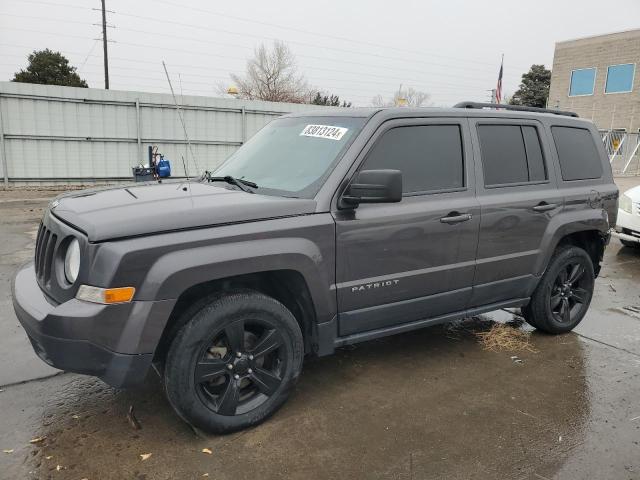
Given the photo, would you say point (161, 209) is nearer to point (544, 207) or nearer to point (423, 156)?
point (423, 156)

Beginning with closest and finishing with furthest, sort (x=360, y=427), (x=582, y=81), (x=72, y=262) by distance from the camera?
(x=72, y=262)
(x=360, y=427)
(x=582, y=81)

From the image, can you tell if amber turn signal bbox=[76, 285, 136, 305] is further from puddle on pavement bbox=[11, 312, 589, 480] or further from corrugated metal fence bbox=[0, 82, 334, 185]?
corrugated metal fence bbox=[0, 82, 334, 185]

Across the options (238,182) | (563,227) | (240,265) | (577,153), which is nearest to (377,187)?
(240,265)

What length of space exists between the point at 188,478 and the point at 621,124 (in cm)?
3633

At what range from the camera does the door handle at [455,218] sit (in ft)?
11.8

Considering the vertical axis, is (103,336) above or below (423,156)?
below

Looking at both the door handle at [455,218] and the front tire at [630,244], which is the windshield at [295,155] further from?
the front tire at [630,244]

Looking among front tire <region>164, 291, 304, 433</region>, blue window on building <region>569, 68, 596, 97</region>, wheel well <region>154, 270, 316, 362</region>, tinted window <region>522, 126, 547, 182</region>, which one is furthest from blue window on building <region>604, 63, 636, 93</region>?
front tire <region>164, 291, 304, 433</region>

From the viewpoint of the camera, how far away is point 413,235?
345 centimetres

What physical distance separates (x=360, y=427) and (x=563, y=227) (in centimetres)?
250

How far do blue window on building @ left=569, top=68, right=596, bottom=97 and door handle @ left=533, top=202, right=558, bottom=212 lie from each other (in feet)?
116

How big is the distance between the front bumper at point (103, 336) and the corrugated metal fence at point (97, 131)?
13870 millimetres

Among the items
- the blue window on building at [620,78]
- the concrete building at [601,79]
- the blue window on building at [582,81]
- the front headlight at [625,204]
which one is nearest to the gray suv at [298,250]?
the front headlight at [625,204]

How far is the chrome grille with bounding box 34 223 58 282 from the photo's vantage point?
2898 millimetres
